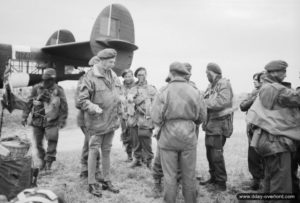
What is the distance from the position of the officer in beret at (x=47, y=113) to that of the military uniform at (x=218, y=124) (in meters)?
3.13

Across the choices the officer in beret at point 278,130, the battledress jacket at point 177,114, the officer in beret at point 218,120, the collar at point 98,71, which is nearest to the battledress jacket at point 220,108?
the officer in beret at point 218,120

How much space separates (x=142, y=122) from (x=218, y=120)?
206 cm

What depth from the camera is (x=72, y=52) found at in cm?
1455

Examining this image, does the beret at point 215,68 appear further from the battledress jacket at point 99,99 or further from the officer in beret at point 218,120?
the battledress jacket at point 99,99

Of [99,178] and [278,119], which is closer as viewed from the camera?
[278,119]

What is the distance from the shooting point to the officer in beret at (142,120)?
6.20 m

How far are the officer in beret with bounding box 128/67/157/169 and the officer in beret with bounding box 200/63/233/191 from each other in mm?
1760

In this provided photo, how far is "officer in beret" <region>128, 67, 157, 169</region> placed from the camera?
620 cm

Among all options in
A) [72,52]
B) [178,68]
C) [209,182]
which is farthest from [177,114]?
[72,52]

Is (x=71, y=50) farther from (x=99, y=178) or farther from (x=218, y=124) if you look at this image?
(x=218, y=124)

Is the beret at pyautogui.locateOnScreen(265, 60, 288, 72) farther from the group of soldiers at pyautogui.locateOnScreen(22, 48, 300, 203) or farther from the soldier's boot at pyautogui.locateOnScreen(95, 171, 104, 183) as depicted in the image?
the soldier's boot at pyautogui.locateOnScreen(95, 171, 104, 183)

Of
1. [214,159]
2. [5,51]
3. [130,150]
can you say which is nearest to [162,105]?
[214,159]

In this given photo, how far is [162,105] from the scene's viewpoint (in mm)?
3600

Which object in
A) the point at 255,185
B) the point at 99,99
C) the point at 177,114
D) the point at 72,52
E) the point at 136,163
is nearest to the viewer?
the point at 177,114
